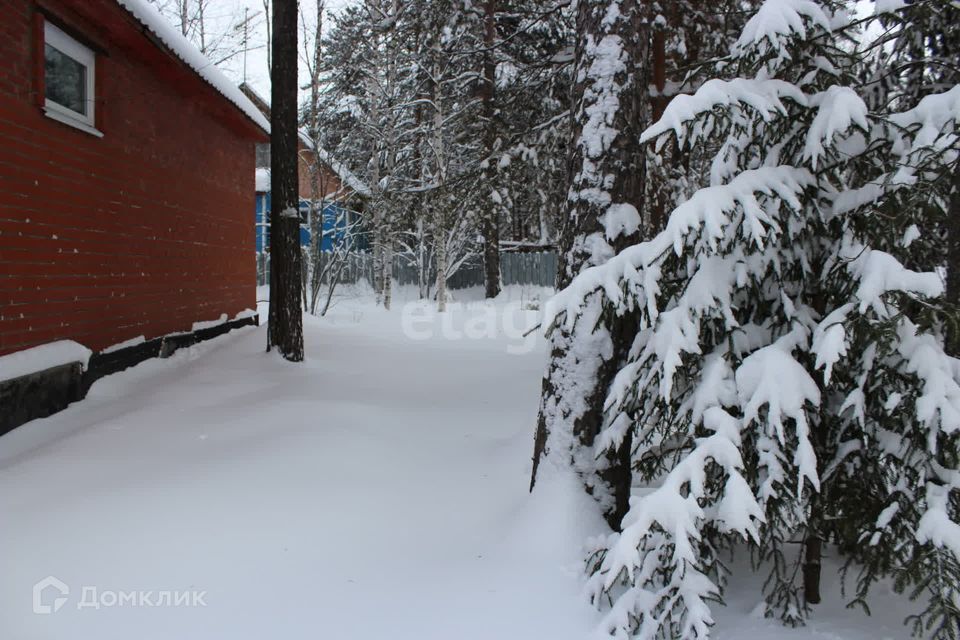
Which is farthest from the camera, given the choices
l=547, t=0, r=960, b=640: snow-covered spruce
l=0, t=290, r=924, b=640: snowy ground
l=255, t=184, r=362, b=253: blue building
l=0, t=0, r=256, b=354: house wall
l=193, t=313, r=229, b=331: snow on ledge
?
l=255, t=184, r=362, b=253: blue building

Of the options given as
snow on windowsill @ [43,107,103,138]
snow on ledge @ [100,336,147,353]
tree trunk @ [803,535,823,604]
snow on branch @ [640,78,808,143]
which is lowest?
tree trunk @ [803,535,823,604]

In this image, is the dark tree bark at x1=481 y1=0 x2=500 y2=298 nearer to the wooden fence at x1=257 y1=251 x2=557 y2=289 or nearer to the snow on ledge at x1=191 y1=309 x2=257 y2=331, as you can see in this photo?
the wooden fence at x1=257 y1=251 x2=557 y2=289

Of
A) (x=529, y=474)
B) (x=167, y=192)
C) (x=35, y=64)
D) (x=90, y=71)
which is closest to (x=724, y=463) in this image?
(x=529, y=474)

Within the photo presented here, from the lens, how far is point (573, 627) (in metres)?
2.55

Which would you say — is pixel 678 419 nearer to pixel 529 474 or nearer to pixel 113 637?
pixel 529 474

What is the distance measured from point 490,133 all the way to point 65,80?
499 centimetres

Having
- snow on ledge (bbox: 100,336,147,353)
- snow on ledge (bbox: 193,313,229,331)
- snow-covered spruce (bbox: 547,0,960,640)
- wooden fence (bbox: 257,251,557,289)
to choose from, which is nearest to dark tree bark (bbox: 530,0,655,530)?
snow-covered spruce (bbox: 547,0,960,640)

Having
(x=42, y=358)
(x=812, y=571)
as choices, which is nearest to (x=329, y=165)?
(x=42, y=358)

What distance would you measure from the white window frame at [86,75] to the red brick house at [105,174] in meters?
0.01

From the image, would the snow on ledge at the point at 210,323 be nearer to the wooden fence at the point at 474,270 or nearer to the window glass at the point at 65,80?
the window glass at the point at 65,80

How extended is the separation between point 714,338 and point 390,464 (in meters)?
2.38

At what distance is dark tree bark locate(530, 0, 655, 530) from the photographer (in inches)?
128

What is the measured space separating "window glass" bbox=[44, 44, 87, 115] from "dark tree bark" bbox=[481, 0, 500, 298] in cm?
448

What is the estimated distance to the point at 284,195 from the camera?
23.6 ft
